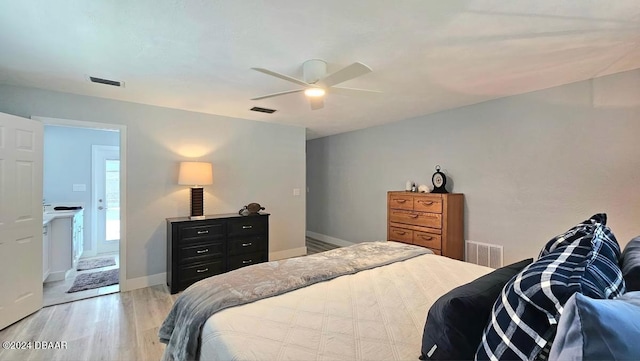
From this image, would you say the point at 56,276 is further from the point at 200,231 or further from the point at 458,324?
the point at 458,324

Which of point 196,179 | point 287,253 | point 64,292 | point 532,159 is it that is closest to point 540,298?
point 532,159

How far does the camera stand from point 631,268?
3.77ft

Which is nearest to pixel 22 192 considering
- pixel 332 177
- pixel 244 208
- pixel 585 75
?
pixel 244 208

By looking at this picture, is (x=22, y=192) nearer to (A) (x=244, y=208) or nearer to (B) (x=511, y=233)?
(A) (x=244, y=208)

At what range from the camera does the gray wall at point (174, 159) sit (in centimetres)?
330

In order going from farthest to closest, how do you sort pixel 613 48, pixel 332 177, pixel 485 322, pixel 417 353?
pixel 332 177
pixel 613 48
pixel 417 353
pixel 485 322

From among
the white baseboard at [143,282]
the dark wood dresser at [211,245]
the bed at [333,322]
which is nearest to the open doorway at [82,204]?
the white baseboard at [143,282]

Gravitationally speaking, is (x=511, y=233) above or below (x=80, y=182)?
below

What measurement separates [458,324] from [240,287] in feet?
3.93

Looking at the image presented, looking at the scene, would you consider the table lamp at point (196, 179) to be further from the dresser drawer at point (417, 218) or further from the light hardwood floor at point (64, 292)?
the dresser drawer at point (417, 218)

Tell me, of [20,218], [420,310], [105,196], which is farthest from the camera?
[105,196]

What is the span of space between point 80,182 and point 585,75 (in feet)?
23.4

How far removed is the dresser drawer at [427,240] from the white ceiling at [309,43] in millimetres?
1787

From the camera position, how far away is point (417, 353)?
1.15 metres
